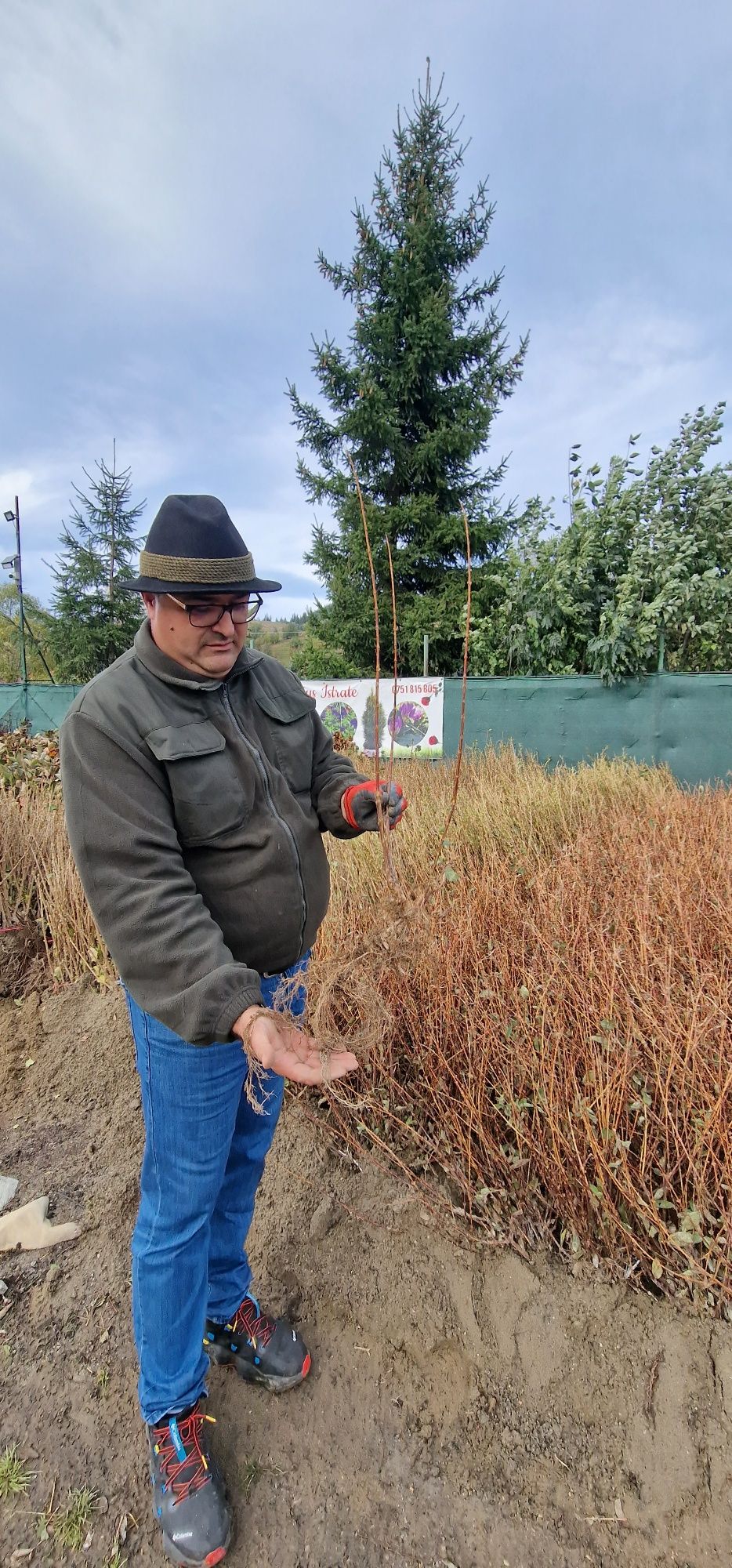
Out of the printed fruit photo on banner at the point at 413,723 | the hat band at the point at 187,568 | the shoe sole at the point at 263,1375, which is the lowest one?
the shoe sole at the point at 263,1375

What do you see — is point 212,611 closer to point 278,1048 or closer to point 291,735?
point 291,735

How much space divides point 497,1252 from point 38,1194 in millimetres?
1388

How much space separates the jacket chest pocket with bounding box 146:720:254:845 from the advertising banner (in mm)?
6928

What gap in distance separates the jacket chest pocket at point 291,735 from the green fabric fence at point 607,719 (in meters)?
6.39

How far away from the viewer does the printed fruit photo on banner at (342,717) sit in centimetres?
914

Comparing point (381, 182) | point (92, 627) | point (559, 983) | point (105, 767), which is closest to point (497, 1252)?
point (559, 983)

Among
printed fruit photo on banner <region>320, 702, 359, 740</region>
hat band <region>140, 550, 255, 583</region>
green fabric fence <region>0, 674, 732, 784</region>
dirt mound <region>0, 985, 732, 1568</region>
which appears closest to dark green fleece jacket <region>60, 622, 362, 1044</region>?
hat band <region>140, 550, 255, 583</region>

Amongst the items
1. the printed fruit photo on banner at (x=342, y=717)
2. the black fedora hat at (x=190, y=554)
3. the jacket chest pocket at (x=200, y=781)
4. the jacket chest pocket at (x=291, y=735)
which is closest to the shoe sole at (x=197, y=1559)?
the jacket chest pocket at (x=200, y=781)

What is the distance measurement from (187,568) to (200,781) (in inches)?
14.6

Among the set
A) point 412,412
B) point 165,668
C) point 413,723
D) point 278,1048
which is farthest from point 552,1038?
point 412,412

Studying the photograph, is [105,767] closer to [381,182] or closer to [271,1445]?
[271,1445]

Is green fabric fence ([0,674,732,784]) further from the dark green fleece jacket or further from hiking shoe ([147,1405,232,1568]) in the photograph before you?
hiking shoe ([147,1405,232,1568])

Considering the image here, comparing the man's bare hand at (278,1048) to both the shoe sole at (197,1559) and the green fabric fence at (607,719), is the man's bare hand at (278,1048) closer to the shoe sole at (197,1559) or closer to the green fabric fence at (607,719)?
the shoe sole at (197,1559)

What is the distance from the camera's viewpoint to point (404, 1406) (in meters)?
1.48
